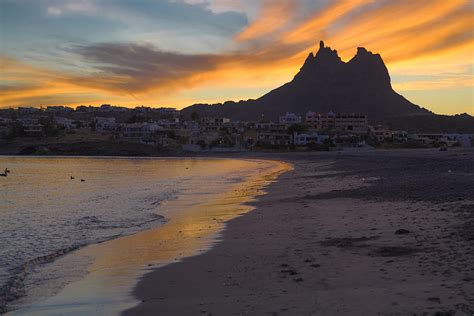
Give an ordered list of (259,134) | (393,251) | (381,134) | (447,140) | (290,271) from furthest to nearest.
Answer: (259,134), (381,134), (447,140), (393,251), (290,271)

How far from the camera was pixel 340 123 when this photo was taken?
16150cm

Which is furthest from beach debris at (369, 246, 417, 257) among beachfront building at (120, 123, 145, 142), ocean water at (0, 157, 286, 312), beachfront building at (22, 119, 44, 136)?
beachfront building at (22, 119, 44, 136)

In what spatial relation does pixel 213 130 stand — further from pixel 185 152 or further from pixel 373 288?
pixel 373 288

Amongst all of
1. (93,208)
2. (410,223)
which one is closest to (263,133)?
(93,208)

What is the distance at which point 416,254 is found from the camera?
886 centimetres

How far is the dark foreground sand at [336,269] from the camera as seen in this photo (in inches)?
258

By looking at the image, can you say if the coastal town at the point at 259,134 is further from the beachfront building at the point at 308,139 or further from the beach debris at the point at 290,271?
the beach debris at the point at 290,271

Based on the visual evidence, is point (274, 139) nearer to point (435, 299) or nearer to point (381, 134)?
point (381, 134)

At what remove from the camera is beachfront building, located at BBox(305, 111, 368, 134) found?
6078 inches

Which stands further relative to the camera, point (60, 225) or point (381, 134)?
point (381, 134)

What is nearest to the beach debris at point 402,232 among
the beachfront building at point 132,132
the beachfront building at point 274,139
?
the beachfront building at point 274,139

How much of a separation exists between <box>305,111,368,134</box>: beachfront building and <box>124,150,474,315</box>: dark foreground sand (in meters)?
140

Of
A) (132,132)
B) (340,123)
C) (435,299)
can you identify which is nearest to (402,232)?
(435,299)

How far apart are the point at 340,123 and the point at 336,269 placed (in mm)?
157102
